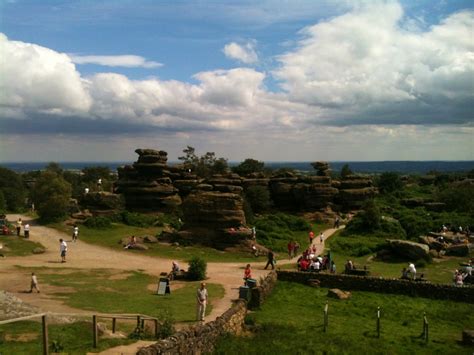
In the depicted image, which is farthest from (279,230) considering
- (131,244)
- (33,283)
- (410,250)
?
(33,283)

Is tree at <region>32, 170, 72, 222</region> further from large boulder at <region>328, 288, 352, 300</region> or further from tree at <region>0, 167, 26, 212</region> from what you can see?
large boulder at <region>328, 288, 352, 300</region>

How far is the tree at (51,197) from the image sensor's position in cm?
4494

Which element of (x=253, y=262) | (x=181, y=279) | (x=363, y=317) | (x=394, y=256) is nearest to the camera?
(x=363, y=317)

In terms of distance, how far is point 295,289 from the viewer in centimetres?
2669

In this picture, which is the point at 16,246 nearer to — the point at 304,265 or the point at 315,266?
the point at 304,265

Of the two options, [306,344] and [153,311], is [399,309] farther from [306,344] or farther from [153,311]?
[153,311]

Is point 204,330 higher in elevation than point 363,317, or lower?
higher

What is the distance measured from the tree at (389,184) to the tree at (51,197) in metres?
62.4

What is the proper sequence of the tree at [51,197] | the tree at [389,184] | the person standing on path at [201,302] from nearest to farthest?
the person standing on path at [201,302]
the tree at [51,197]
the tree at [389,184]

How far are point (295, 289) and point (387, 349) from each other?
30.3 feet

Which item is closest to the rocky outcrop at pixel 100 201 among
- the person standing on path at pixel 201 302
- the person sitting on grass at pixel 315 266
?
the person sitting on grass at pixel 315 266

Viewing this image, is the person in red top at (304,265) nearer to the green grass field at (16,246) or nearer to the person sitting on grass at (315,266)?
the person sitting on grass at (315,266)

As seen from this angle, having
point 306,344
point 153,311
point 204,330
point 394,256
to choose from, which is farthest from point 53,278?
point 394,256

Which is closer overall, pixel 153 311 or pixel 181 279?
pixel 153 311
